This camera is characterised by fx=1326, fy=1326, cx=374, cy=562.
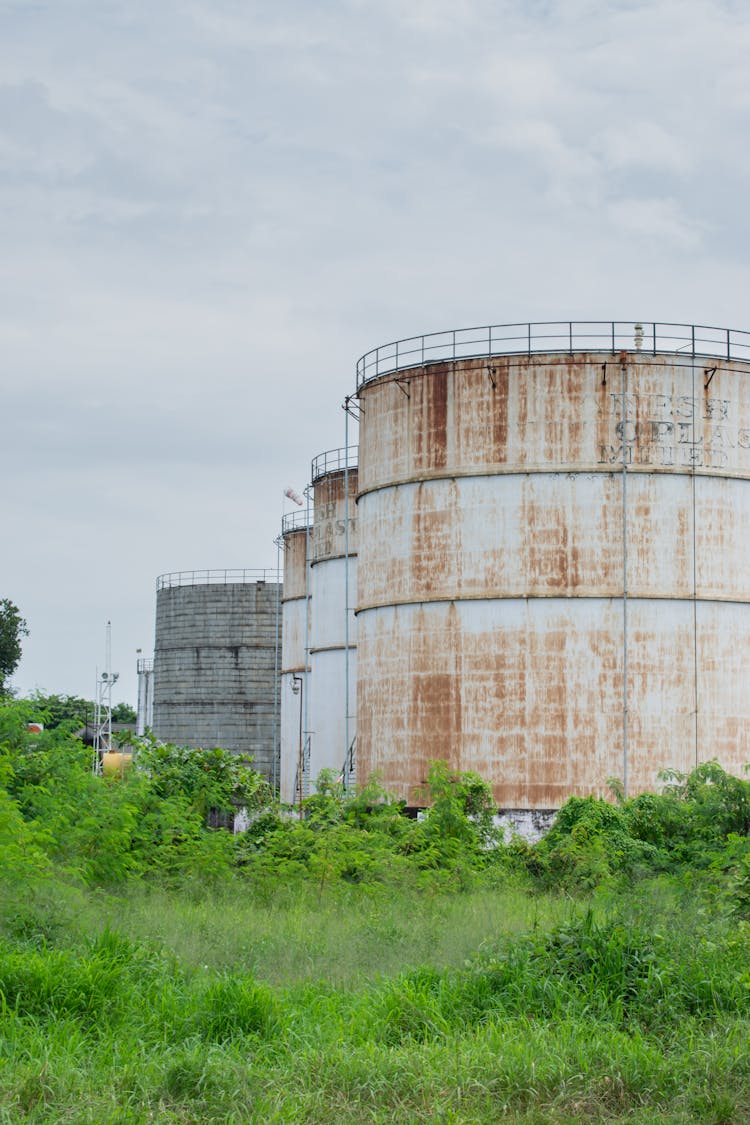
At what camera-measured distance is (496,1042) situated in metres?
9.10

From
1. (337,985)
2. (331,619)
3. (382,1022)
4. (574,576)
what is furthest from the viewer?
(331,619)

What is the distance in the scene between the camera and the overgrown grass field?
330 inches

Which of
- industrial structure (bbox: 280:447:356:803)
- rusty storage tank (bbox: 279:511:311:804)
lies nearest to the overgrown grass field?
industrial structure (bbox: 280:447:356:803)

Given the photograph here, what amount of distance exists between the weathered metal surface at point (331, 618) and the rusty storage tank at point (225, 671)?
9894 millimetres

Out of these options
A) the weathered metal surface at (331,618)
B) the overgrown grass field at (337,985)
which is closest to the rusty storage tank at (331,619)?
the weathered metal surface at (331,618)

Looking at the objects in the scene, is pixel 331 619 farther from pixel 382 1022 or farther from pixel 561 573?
pixel 382 1022

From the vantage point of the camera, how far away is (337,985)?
11.3m

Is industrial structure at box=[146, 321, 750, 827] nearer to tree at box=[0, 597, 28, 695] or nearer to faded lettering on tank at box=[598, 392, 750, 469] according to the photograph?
faded lettering on tank at box=[598, 392, 750, 469]

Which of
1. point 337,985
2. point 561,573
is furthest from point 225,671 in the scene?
point 337,985

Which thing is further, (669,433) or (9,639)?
(9,639)

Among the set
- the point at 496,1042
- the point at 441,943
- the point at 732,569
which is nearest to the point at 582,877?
the point at 441,943

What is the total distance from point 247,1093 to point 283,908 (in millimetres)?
8236

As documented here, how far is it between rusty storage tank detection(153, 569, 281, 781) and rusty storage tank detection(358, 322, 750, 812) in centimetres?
2188

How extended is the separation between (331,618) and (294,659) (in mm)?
4740
